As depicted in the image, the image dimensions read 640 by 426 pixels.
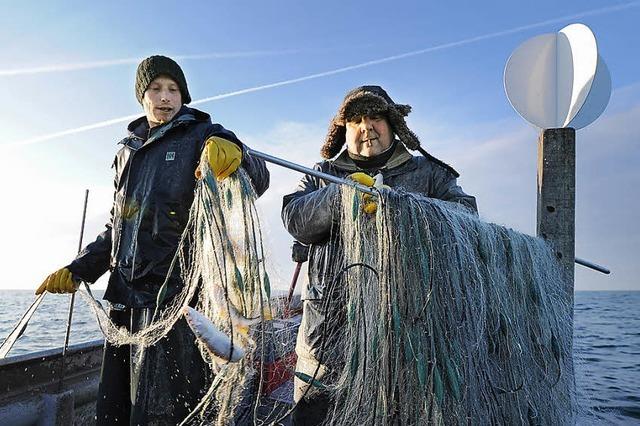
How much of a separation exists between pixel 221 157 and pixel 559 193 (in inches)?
125

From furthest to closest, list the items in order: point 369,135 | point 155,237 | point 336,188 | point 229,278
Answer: point 369,135, point 155,237, point 336,188, point 229,278

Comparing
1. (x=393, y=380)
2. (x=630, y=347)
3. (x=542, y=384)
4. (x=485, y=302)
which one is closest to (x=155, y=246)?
(x=393, y=380)

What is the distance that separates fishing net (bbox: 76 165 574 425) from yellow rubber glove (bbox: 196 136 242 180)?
2.4 inches

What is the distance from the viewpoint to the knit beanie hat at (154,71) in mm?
3016

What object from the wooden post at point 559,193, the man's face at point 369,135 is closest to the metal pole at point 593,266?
the wooden post at point 559,193

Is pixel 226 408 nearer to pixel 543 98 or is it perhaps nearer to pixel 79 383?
pixel 79 383

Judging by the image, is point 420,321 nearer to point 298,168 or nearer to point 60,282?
point 298,168

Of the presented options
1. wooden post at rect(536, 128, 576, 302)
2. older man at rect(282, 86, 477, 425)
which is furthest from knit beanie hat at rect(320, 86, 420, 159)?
wooden post at rect(536, 128, 576, 302)

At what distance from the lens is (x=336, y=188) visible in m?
2.50

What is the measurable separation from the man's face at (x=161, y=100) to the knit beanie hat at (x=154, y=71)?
0.03 meters

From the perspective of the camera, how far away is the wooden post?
13.6 ft

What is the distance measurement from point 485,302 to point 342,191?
3.11 ft

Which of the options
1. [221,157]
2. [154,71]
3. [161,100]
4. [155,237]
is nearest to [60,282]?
[155,237]

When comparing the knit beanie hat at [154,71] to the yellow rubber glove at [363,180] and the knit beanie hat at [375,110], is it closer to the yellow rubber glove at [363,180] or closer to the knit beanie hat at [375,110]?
the knit beanie hat at [375,110]
